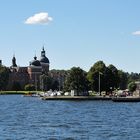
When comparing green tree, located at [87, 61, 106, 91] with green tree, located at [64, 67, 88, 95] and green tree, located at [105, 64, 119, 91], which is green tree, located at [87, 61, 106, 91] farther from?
green tree, located at [64, 67, 88, 95]

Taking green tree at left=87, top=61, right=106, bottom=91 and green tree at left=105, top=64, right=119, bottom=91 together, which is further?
green tree at left=105, top=64, right=119, bottom=91

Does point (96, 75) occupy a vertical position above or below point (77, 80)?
above

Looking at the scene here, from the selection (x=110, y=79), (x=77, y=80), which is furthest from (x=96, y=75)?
(x=77, y=80)

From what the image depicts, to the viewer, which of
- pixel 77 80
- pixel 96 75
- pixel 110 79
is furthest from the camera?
pixel 110 79

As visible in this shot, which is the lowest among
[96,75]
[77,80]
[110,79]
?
[77,80]

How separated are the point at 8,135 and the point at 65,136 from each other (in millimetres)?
4733

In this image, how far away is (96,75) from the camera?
15662cm

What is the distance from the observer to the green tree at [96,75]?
156125 millimetres

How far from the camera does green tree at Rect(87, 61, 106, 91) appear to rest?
512ft

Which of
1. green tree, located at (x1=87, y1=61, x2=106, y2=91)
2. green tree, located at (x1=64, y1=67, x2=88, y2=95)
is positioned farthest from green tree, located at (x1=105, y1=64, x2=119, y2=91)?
green tree, located at (x1=64, y1=67, x2=88, y2=95)

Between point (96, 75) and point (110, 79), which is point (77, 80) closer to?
point (96, 75)

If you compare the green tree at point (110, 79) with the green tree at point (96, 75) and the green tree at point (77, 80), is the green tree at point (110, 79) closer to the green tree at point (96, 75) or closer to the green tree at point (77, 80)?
the green tree at point (96, 75)

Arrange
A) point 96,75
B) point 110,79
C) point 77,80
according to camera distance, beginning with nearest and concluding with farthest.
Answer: point 77,80 < point 96,75 < point 110,79

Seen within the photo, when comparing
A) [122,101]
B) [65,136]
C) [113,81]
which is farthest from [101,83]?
[65,136]
